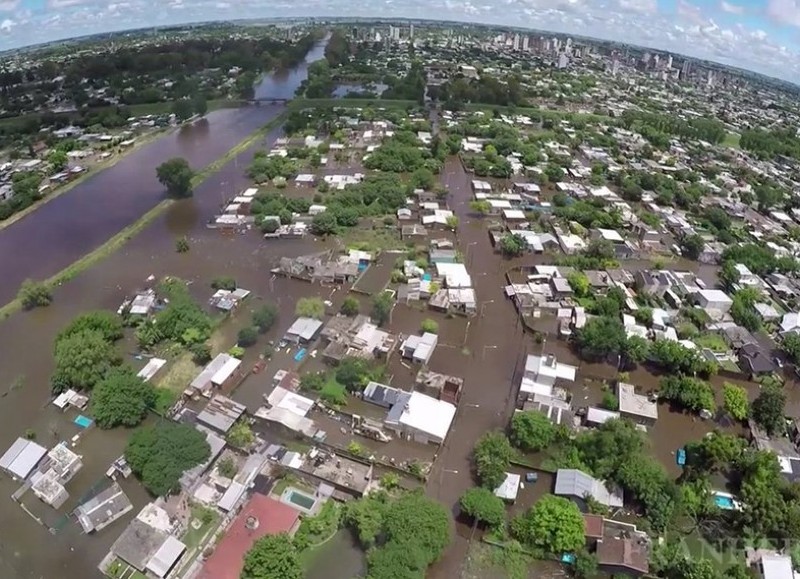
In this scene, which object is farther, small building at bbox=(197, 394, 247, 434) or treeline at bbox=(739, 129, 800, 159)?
treeline at bbox=(739, 129, 800, 159)

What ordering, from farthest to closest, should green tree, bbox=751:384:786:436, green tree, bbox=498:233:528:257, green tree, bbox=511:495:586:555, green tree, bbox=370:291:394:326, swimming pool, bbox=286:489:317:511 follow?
green tree, bbox=498:233:528:257
green tree, bbox=370:291:394:326
green tree, bbox=751:384:786:436
swimming pool, bbox=286:489:317:511
green tree, bbox=511:495:586:555

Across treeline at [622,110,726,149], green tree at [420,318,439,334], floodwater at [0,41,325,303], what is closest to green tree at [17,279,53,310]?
floodwater at [0,41,325,303]

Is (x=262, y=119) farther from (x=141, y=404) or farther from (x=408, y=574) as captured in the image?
(x=408, y=574)

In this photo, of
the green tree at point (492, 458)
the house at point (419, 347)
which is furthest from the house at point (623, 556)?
the house at point (419, 347)

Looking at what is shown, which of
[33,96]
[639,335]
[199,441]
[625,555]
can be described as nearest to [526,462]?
[625,555]

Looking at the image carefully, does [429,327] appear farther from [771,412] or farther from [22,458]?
[22,458]

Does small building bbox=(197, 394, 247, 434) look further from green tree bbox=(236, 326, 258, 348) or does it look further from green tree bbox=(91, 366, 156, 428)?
green tree bbox=(236, 326, 258, 348)

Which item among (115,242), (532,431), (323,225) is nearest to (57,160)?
(115,242)
